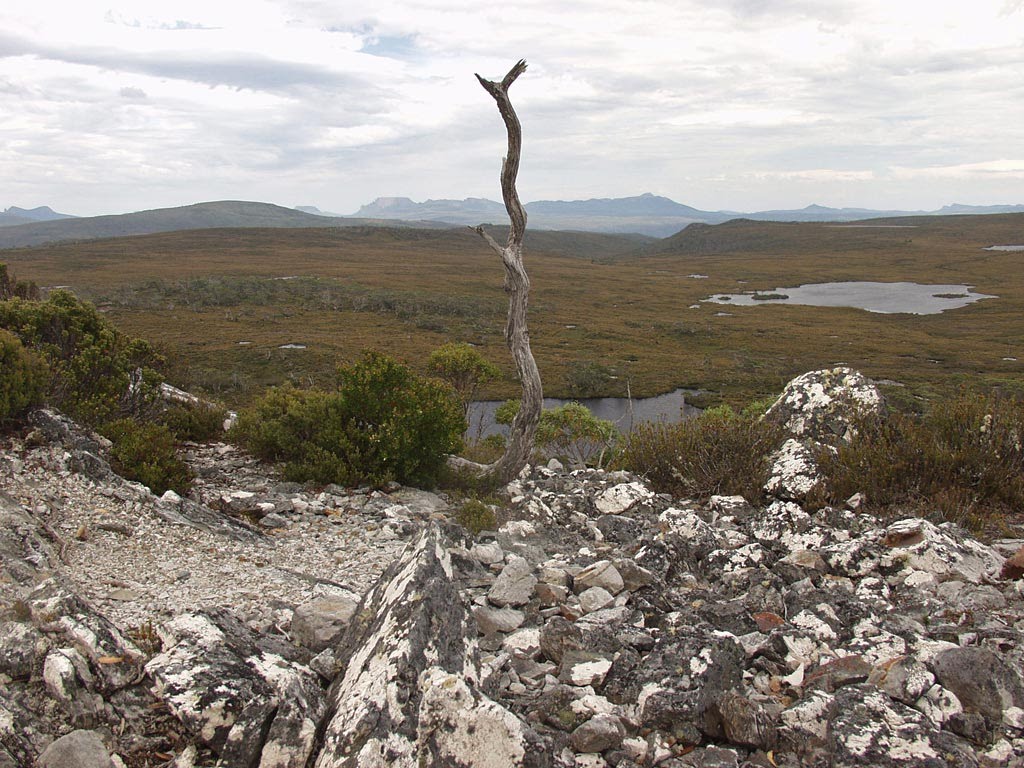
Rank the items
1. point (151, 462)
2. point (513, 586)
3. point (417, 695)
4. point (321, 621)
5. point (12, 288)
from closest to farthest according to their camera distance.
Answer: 1. point (417, 695)
2. point (321, 621)
3. point (513, 586)
4. point (151, 462)
5. point (12, 288)

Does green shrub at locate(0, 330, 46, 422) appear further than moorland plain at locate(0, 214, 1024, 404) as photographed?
No

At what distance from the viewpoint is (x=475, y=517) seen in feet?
28.7

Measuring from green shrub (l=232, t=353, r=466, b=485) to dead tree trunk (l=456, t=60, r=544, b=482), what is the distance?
869 millimetres

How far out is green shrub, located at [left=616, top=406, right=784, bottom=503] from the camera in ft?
31.2

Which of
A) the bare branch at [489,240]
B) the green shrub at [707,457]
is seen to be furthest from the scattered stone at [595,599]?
the bare branch at [489,240]

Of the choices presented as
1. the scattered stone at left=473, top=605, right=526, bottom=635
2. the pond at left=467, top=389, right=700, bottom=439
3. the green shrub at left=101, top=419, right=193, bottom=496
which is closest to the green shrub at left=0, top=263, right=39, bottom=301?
the green shrub at left=101, top=419, right=193, bottom=496

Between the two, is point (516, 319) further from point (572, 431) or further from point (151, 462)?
point (572, 431)

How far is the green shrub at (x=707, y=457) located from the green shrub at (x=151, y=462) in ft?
21.4

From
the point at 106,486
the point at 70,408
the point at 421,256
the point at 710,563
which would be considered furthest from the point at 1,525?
the point at 421,256

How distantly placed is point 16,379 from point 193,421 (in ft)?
12.5

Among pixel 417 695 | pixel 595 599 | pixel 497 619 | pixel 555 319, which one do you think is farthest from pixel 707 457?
pixel 555 319

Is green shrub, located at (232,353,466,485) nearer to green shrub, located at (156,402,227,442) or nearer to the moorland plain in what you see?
green shrub, located at (156,402,227,442)

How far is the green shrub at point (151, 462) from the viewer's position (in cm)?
835

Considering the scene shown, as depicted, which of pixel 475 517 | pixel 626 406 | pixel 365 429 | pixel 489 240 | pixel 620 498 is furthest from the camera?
pixel 626 406
